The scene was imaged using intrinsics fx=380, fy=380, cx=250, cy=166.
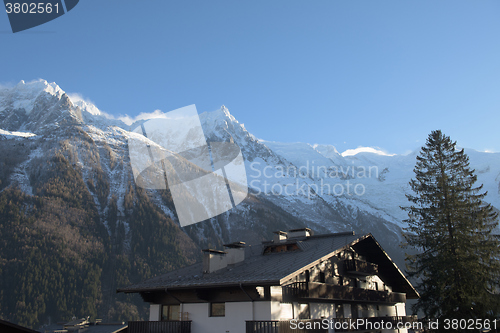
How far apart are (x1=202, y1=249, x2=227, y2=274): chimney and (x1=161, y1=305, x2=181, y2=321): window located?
274 centimetres

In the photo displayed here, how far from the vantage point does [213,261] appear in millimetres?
21984

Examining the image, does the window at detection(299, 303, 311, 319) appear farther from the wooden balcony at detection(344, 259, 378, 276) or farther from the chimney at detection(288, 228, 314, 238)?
the chimney at detection(288, 228, 314, 238)

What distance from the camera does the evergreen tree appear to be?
24.9 meters

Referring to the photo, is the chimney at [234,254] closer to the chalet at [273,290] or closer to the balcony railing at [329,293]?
the chalet at [273,290]

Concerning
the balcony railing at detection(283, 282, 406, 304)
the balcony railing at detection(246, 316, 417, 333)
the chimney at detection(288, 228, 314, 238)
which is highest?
the chimney at detection(288, 228, 314, 238)

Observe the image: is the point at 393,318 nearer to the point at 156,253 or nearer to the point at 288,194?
the point at 156,253

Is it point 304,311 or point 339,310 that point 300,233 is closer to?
point 339,310

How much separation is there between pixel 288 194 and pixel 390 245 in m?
62.7

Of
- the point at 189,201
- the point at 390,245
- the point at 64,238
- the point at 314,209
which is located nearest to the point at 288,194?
the point at 314,209

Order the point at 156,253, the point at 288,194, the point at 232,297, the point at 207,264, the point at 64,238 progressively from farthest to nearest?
the point at 288,194
the point at 156,253
the point at 64,238
the point at 207,264
the point at 232,297

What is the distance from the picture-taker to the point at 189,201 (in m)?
133

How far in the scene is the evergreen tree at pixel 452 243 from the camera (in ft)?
81.6

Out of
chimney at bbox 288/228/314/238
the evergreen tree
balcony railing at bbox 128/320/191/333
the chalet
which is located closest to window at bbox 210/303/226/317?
the chalet

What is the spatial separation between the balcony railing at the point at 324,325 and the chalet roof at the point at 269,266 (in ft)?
6.82
